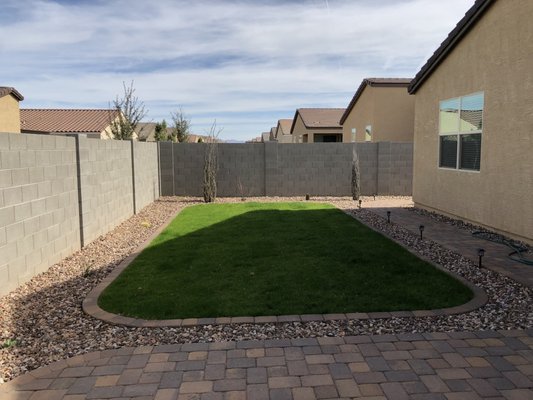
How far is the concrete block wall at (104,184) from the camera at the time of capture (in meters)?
7.71

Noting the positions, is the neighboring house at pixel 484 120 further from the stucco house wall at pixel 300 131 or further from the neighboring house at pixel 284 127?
the neighboring house at pixel 284 127

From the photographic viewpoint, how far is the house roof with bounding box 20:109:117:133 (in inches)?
1280

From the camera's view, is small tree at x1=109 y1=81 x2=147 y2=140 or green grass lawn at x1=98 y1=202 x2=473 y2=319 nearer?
green grass lawn at x1=98 y1=202 x2=473 y2=319

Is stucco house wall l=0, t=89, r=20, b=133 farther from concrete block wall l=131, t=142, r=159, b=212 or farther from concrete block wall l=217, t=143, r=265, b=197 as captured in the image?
concrete block wall l=217, t=143, r=265, b=197

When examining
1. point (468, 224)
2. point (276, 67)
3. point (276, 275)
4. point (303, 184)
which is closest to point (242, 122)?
point (276, 67)

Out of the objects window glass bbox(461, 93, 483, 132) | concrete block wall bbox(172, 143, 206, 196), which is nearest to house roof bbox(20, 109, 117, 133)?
concrete block wall bbox(172, 143, 206, 196)

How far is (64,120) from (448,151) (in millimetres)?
30894

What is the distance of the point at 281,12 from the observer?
1105cm

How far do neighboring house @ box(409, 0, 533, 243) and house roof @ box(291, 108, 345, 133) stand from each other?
68.8ft

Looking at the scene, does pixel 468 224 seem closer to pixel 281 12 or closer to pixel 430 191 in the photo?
pixel 430 191

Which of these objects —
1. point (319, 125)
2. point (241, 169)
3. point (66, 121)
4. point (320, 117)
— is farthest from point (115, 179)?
point (66, 121)

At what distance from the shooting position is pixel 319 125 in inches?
1282

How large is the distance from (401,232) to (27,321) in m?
6.70

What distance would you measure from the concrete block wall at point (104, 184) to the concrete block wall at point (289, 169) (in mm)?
4424
